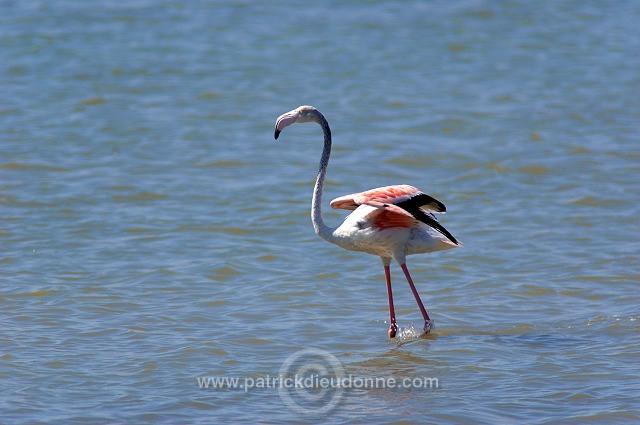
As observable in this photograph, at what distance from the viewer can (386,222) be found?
323 inches

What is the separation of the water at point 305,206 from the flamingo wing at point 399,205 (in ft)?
3.28

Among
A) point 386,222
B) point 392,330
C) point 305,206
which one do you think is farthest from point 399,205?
point 305,206

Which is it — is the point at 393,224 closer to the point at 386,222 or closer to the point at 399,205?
the point at 386,222

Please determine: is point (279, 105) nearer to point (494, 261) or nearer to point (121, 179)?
point (121, 179)

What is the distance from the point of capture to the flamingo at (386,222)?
316 inches

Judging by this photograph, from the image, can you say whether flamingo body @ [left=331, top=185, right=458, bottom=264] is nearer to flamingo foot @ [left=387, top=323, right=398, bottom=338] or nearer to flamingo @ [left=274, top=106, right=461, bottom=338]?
flamingo @ [left=274, top=106, right=461, bottom=338]

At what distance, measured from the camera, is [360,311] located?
896 cm

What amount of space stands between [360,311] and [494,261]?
1.99 meters

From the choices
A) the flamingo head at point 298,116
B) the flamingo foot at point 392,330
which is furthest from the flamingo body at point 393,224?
the flamingo head at point 298,116

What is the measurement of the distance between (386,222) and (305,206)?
389 cm

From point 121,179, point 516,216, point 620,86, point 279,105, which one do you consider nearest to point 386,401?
point 516,216

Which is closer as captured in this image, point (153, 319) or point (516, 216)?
point (153, 319)

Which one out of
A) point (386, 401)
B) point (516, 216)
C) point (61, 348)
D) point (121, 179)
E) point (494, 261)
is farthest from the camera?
point (121, 179)

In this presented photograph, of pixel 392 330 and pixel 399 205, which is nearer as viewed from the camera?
pixel 399 205
